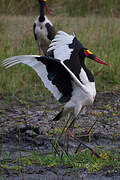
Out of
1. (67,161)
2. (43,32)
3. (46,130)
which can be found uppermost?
(43,32)

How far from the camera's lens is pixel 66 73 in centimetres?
369

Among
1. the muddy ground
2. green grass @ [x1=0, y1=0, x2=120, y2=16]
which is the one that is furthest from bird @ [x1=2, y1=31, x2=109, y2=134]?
green grass @ [x1=0, y1=0, x2=120, y2=16]

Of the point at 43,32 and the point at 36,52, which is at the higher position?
the point at 43,32

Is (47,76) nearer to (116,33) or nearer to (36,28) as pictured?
(36,28)

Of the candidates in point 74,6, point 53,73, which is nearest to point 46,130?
point 53,73

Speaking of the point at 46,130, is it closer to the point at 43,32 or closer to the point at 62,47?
the point at 62,47

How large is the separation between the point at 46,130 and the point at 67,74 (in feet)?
3.14

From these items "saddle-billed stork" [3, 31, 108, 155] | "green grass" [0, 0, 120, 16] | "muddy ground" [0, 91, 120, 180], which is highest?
"saddle-billed stork" [3, 31, 108, 155]

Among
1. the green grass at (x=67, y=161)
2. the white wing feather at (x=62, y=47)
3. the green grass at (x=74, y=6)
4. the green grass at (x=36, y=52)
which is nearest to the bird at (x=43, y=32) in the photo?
the green grass at (x=36, y=52)

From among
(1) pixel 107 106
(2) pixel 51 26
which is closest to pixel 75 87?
(1) pixel 107 106

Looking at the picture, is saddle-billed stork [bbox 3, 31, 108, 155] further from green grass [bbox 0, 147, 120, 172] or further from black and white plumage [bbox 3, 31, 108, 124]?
green grass [bbox 0, 147, 120, 172]

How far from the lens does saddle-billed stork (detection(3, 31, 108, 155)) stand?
355 centimetres

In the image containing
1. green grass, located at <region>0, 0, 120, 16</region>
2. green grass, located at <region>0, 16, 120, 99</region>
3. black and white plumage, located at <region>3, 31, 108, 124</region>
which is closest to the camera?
black and white plumage, located at <region>3, 31, 108, 124</region>

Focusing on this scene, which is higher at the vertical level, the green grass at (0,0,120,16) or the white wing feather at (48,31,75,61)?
the white wing feather at (48,31,75,61)
